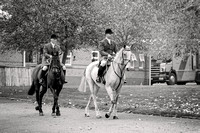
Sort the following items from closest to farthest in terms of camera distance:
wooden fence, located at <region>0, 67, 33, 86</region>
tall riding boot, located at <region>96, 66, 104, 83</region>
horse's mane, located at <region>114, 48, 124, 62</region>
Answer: horse's mane, located at <region>114, 48, 124, 62</region>, tall riding boot, located at <region>96, 66, 104, 83</region>, wooden fence, located at <region>0, 67, 33, 86</region>

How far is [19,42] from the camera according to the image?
101 feet

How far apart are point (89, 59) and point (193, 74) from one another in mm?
12083

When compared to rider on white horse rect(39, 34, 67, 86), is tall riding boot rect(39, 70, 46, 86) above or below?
below

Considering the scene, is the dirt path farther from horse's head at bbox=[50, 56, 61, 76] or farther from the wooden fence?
the wooden fence

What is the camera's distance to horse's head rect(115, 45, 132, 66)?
1417 centimetres

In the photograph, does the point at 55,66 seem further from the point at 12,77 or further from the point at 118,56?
the point at 12,77

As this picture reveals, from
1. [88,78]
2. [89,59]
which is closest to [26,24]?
[88,78]

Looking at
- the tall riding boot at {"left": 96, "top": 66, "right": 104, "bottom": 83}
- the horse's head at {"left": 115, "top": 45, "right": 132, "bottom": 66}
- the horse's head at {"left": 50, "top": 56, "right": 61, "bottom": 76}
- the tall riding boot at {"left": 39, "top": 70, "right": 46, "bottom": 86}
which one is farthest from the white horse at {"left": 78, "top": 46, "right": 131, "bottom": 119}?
the tall riding boot at {"left": 39, "top": 70, "right": 46, "bottom": 86}

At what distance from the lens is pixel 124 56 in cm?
1429

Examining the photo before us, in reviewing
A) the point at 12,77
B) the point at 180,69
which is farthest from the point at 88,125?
the point at 180,69

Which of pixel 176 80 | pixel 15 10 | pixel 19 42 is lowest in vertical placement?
pixel 176 80

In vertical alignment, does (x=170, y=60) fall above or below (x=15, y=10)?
below

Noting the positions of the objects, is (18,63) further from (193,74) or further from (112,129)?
(112,129)

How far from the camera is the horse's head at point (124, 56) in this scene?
1417 cm
